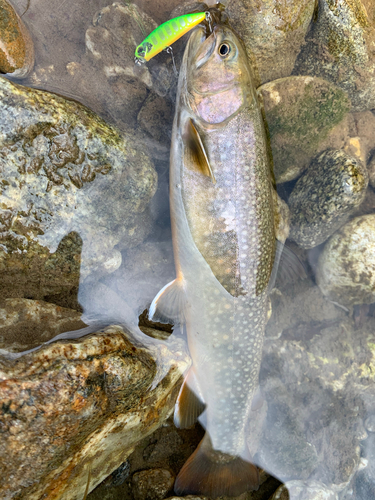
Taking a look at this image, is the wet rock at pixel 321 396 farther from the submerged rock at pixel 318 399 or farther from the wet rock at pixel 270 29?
the wet rock at pixel 270 29

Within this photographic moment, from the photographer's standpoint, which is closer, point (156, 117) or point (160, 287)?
point (156, 117)

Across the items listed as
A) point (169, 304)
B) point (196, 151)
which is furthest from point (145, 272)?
point (196, 151)

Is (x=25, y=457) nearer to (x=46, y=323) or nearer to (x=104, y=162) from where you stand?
(x=46, y=323)

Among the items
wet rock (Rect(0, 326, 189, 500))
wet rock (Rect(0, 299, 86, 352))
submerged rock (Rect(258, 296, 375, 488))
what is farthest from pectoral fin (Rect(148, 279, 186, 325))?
submerged rock (Rect(258, 296, 375, 488))

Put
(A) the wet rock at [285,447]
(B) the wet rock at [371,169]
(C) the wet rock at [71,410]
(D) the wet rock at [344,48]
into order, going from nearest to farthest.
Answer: (C) the wet rock at [71,410] < (D) the wet rock at [344,48] < (A) the wet rock at [285,447] < (B) the wet rock at [371,169]

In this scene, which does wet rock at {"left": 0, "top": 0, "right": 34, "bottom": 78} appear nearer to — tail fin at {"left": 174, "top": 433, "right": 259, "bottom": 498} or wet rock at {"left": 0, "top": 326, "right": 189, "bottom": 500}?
wet rock at {"left": 0, "top": 326, "right": 189, "bottom": 500}

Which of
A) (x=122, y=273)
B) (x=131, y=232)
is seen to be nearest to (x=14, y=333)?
(x=122, y=273)

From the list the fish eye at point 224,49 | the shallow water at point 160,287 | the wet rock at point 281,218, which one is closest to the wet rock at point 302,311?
the shallow water at point 160,287

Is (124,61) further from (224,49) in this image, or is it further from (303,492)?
(303,492)
